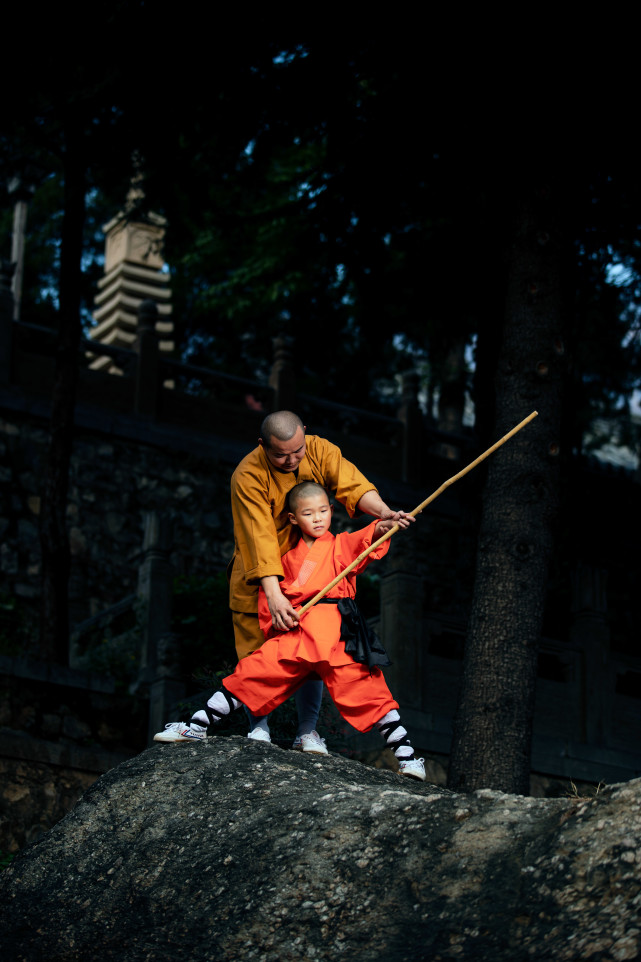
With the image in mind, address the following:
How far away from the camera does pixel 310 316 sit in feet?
39.6

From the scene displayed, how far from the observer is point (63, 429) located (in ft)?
39.6

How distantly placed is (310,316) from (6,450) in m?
5.43

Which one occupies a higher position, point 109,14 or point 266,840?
point 109,14

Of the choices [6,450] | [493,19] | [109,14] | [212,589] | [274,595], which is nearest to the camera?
[274,595]

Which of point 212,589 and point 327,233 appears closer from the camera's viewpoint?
point 327,233

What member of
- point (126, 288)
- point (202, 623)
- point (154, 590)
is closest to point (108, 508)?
point (202, 623)

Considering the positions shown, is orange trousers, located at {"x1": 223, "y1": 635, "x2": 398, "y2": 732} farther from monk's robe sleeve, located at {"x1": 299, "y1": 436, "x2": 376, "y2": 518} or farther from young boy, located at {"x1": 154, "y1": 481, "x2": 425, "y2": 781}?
monk's robe sleeve, located at {"x1": 299, "y1": 436, "x2": 376, "y2": 518}

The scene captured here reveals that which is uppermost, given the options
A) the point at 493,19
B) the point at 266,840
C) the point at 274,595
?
the point at 493,19

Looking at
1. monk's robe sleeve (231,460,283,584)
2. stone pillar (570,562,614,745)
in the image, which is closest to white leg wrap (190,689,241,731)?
monk's robe sleeve (231,460,283,584)

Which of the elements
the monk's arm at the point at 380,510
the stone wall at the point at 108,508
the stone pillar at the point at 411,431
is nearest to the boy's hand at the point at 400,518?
the monk's arm at the point at 380,510

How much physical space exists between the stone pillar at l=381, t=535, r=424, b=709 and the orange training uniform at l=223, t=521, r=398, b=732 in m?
4.37

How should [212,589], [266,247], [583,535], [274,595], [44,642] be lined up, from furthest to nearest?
[266,247] → [583,535] → [212,589] → [44,642] → [274,595]

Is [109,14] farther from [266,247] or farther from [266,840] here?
[266,247]

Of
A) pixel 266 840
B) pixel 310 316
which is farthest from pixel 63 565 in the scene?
pixel 266 840
